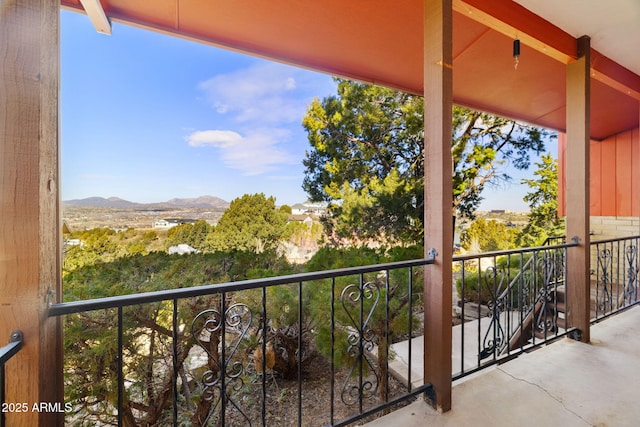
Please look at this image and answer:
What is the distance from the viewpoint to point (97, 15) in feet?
5.57

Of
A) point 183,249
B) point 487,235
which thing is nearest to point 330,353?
point 183,249

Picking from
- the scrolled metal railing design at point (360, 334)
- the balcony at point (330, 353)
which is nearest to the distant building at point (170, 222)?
the balcony at point (330, 353)

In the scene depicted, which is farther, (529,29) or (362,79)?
(362,79)

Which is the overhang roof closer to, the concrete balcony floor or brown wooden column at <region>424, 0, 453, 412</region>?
brown wooden column at <region>424, 0, 453, 412</region>

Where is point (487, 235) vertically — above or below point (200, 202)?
below

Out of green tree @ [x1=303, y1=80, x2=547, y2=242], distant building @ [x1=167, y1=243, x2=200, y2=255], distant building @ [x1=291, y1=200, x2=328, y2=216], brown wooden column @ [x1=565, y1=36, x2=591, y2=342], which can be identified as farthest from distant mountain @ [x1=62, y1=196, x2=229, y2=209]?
brown wooden column @ [x1=565, y1=36, x2=591, y2=342]

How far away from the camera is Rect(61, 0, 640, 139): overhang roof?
180 cm

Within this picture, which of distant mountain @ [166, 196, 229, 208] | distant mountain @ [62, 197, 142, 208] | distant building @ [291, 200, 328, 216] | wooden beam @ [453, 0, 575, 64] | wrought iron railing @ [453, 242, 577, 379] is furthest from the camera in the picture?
distant building @ [291, 200, 328, 216]

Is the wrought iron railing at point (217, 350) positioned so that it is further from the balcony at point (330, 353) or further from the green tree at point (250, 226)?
the green tree at point (250, 226)

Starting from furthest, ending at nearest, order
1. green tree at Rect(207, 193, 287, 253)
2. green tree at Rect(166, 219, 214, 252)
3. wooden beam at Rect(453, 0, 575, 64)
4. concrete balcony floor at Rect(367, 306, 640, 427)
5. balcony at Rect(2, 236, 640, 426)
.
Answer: green tree at Rect(207, 193, 287, 253), green tree at Rect(166, 219, 214, 252), wooden beam at Rect(453, 0, 575, 64), concrete balcony floor at Rect(367, 306, 640, 427), balcony at Rect(2, 236, 640, 426)

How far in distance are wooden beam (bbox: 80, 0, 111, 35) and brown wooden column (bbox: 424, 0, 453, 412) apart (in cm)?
184

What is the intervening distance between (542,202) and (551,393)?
823 centimetres

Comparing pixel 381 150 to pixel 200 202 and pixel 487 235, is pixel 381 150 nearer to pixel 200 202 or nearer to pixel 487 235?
pixel 487 235

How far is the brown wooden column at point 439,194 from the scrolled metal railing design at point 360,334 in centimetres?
33
